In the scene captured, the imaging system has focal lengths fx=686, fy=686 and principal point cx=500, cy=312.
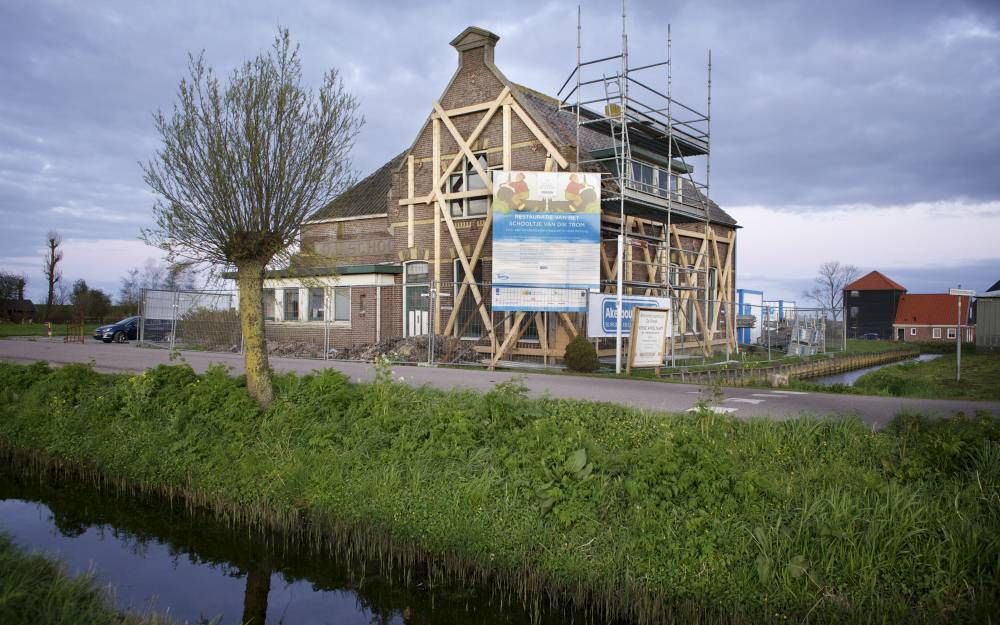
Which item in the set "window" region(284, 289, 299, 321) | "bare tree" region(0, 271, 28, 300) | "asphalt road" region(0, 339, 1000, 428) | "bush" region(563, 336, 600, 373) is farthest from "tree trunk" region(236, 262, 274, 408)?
"bare tree" region(0, 271, 28, 300)

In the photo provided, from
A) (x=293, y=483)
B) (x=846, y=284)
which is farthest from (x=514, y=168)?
(x=846, y=284)

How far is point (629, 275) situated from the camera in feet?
70.3

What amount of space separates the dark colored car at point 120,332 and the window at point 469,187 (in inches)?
657

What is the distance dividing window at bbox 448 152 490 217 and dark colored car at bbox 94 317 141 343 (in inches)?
657

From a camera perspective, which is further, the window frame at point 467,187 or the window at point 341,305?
the window at point 341,305

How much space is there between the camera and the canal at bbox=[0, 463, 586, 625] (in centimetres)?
614

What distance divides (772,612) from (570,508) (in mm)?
1870

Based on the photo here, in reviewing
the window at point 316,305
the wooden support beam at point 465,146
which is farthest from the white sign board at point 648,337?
the window at point 316,305

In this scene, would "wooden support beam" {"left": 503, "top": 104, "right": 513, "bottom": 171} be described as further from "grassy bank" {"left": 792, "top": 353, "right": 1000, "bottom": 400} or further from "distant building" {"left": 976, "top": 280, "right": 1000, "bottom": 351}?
"distant building" {"left": 976, "top": 280, "right": 1000, "bottom": 351}

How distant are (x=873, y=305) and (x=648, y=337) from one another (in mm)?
81755

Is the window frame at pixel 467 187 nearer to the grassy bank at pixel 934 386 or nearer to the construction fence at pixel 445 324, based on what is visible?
the construction fence at pixel 445 324

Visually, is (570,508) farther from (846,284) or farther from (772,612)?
(846,284)

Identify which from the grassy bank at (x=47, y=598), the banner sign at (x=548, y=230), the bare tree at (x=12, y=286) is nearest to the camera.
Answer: the grassy bank at (x=47, y=598)

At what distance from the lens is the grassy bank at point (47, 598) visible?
13.0ft
